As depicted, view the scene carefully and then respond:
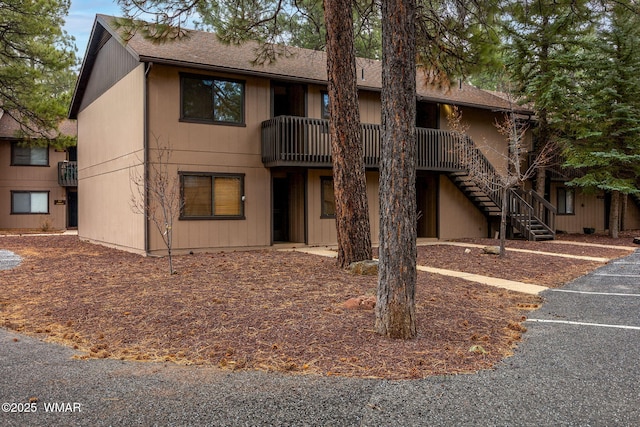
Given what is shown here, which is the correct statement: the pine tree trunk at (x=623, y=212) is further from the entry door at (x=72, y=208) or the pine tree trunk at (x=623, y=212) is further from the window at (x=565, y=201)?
the entry door at (x=72, y=208)

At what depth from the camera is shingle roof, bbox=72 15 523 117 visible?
12.8 m

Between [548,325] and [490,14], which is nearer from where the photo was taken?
[548,325]

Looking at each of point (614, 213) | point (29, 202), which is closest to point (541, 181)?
point (614, 213)

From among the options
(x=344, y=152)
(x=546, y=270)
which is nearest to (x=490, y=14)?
(x=344, y=152)

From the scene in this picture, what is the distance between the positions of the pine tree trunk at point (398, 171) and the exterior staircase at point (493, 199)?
11.6m

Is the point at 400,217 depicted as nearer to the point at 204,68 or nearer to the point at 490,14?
the point at 490,14

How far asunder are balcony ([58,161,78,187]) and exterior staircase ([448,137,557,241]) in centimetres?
1927

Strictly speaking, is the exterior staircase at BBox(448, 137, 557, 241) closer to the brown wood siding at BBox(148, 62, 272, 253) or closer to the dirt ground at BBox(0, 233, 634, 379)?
the dirt ground at BBox(0, 233, 634, 379)

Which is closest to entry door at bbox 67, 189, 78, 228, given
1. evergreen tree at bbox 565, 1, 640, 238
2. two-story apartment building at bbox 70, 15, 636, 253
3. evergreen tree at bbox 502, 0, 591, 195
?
two-story apartment building at bbox 70, 15, 636, 253

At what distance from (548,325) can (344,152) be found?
514cm

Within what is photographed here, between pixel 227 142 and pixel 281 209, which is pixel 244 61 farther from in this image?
pixel 281 209

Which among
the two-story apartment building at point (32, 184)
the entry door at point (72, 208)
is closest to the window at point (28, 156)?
the two-story apartment building at point (32, 184)

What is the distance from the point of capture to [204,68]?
12.9 metres

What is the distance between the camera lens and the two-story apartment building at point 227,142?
1303 centimetres
